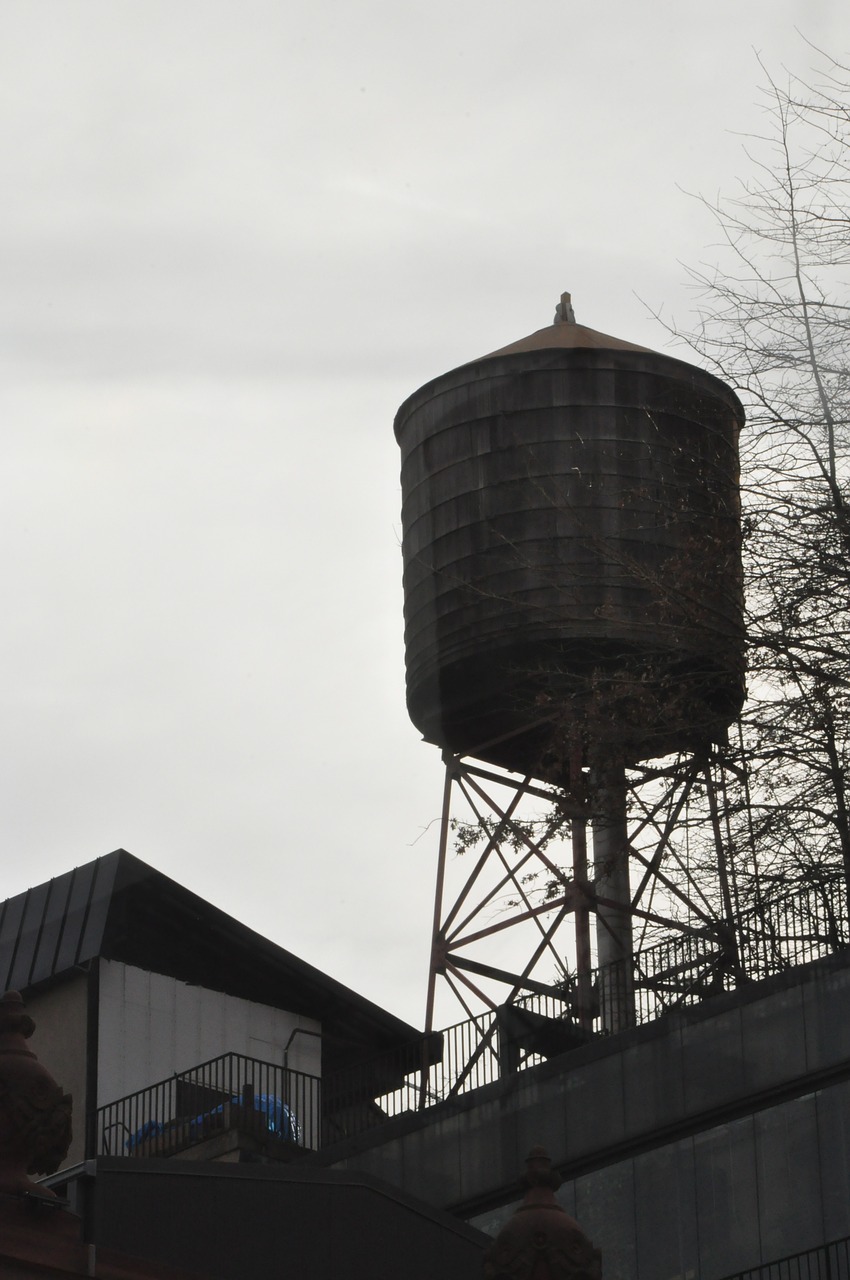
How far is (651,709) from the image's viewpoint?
27.7m

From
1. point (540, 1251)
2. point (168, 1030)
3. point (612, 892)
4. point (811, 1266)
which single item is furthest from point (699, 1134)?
point (168, 1030)

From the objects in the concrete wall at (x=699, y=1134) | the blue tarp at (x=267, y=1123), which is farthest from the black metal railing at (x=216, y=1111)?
the concrete wall at (x=699, y=1134)

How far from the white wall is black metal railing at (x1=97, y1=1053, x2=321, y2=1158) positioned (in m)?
0.51

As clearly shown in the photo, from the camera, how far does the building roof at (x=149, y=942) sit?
111 ft

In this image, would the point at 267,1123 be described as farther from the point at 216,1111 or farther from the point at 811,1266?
the point at 811,1266

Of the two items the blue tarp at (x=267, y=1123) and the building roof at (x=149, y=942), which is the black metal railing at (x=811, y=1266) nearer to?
the blue tarp at (x=267, y=1123)

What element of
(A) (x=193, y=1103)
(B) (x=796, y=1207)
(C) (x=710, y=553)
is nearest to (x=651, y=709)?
(C) (x=710, y=553)

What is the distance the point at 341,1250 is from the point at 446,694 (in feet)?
32.2

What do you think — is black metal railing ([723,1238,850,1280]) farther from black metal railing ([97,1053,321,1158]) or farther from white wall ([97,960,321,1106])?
white wall ([97,960,321,1106])

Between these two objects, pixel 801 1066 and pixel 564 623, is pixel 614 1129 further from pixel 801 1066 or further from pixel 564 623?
pixel 564 623

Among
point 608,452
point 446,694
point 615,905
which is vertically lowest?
point 615,905

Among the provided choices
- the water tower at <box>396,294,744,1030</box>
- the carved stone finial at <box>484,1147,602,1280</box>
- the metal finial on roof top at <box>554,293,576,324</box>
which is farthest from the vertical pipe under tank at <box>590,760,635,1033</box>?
the carved stone finial at <box>484,1147,602,1280</box>

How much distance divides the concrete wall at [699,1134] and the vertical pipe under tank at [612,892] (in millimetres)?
1856

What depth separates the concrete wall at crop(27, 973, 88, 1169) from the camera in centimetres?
3231
